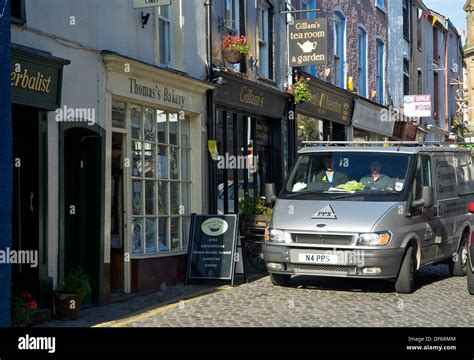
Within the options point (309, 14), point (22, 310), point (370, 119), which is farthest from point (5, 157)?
point (370, 119)

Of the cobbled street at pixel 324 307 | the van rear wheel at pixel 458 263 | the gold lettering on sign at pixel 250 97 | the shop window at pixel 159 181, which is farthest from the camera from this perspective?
the gold lettering on sign at pixel 250 97

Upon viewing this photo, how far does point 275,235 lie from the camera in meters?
11.3

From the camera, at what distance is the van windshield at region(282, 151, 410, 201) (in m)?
11.5

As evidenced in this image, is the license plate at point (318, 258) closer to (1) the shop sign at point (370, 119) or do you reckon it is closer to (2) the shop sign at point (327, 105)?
(2) the shop sign at point (327, 105)

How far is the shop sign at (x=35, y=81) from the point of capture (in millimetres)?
8805

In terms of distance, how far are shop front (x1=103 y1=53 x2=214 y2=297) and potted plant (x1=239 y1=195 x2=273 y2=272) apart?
0.98 meters

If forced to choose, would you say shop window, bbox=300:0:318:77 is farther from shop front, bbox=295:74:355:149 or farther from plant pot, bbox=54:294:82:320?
plant pot, bbox=54:294:82:320

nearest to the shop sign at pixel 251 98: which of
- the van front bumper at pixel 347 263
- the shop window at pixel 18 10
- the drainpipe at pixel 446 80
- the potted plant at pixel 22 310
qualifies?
the van front bumper at pixel 347 263

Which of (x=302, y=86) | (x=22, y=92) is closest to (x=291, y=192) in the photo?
(x=22, y=92)

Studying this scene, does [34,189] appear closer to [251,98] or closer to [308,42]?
[251,98]

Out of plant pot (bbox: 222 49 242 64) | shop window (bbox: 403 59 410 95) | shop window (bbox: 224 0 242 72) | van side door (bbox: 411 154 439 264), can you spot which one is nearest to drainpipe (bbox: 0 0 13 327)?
van side door (bbox: 411 154 439 264)

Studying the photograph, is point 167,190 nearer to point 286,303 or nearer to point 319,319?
point 286,303

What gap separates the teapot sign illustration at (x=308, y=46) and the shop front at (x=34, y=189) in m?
8.81
